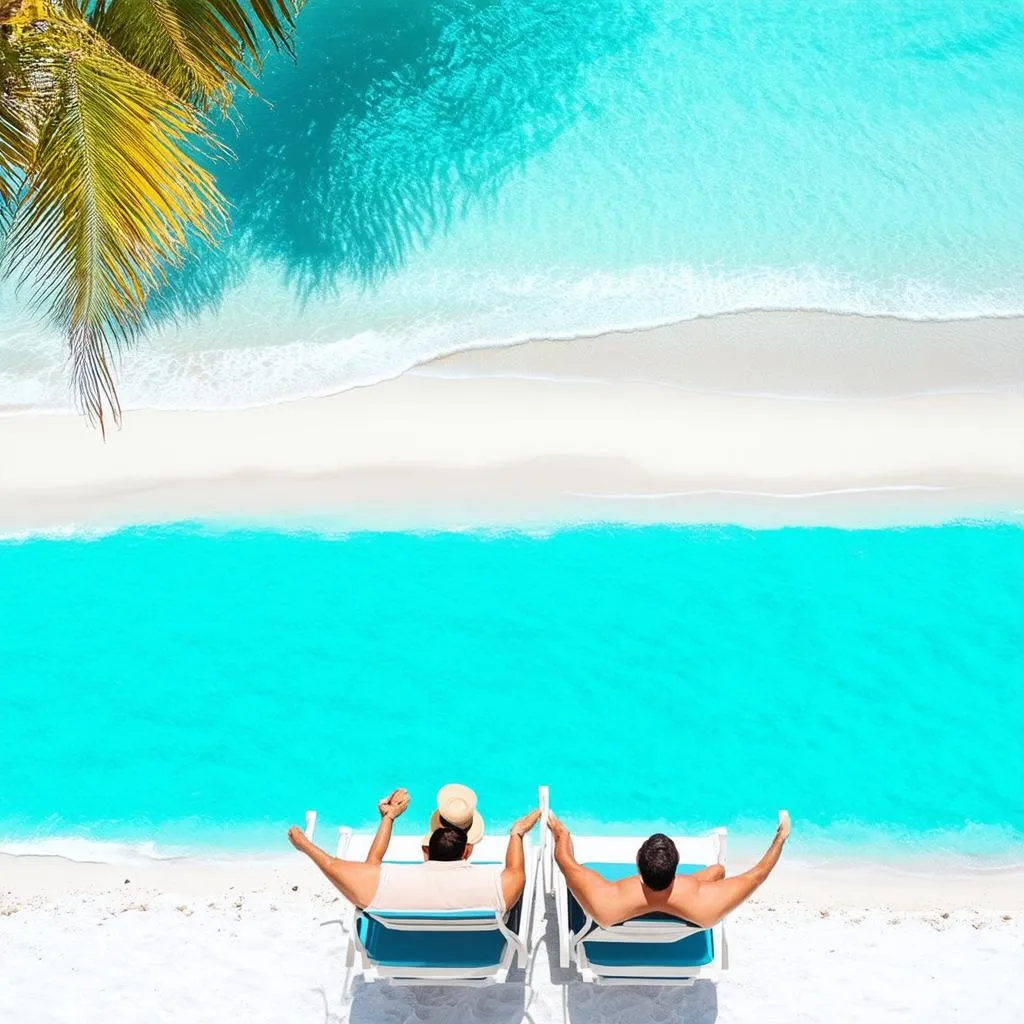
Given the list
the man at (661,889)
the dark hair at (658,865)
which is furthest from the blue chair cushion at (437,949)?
the dark hair at (658,865)

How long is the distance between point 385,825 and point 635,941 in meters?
1.35

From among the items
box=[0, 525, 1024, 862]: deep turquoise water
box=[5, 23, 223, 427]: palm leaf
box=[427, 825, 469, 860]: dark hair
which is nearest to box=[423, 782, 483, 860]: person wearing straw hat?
box=[427, 825, 469, 860]: dark hair

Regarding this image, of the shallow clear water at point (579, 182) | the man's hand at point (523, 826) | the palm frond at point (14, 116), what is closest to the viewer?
the man's hand at point (523, 826)

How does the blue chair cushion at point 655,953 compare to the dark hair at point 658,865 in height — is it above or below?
below

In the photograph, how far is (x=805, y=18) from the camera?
1263 cm

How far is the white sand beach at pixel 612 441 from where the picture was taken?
28.2ft

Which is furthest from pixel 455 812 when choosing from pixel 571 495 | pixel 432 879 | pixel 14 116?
pixel 14 116

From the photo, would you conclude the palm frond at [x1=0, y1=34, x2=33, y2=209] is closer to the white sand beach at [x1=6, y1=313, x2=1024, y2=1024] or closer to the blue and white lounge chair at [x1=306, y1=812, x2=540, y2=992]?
the white sand beach at [x1=6, y1=313, x2=1024, y2=1024]

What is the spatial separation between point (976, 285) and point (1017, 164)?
1.90 meters

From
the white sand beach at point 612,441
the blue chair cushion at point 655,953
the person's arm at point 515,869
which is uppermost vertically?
the white sand beach at point 612,441

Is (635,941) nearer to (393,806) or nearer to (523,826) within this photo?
(523,826)

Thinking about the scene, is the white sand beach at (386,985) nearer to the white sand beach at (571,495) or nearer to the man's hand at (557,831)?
the white sand beach at (571,495)

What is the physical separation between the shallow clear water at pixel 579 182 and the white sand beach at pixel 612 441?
394 millimetres

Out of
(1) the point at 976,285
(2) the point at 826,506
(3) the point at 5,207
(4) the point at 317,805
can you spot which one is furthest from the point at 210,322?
(1) the point at 976,285
